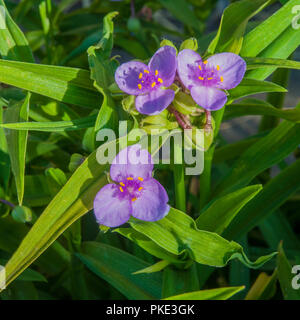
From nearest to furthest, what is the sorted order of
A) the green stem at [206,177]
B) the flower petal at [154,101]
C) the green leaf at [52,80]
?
the flower petal at [154,101]
the green leaf at [52,80]
the green stem at [206,177]

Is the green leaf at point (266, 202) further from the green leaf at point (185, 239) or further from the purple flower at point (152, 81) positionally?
the purple flower at point (152, 81)

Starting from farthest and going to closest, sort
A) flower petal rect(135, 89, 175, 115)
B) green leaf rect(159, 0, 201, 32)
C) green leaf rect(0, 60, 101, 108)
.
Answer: green leaf rect(159, 0, 201, 32) < green leaf rect(0, 60, 101, 108) < flower petal rect(135, 89, 175, 115)

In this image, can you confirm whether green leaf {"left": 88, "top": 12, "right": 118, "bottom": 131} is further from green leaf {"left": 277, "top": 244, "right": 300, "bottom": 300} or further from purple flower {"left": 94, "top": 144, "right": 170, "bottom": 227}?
green leaf {"left": 277, "top": 244, "right": 300, "bottom": 300}

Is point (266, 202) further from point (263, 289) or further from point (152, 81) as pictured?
point (152, 81)

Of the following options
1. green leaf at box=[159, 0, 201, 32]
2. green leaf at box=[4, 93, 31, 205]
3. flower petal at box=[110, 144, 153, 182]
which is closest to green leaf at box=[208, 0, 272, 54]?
flower petal at box=[110, 144, 153, 182]

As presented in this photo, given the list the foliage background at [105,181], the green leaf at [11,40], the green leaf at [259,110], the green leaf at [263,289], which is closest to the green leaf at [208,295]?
the foliage background at [105,181]

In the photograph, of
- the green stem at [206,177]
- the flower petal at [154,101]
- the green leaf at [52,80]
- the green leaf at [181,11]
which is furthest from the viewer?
the green leaf at [181,11]

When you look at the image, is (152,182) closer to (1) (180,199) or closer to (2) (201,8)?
(1) (180,199)
